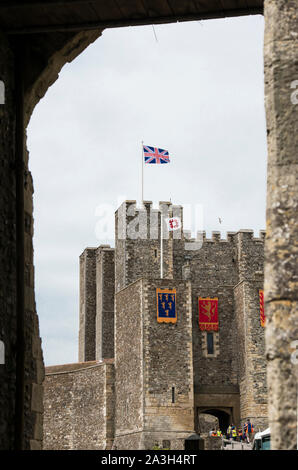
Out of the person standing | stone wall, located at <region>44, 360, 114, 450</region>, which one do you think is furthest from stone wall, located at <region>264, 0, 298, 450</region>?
stone wall, located at <region>44, 360, 114, 450</region>

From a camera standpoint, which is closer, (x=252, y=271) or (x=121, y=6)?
(x=121, y=6)

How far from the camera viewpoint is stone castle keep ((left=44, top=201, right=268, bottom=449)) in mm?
34531

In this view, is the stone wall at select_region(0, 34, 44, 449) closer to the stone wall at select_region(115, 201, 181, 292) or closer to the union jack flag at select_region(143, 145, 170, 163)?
the union jack flag at select_region(143, 145, 170, 163)

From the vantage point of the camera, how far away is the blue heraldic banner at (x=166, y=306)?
35.6 meters

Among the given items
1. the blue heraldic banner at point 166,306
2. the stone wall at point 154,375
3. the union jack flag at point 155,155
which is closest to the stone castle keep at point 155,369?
the stone wall at point 154,375

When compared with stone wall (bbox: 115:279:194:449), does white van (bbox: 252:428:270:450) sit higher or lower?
lower

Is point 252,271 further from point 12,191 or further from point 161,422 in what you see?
point 12,191

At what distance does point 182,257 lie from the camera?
151 ft

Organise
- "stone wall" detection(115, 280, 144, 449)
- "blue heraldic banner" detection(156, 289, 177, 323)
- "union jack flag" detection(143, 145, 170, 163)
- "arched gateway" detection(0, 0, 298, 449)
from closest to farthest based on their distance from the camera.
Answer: "arched gateway" detection(0, 0, 298, 449) < "stone wall" detection(115, 280, 144, 449) < "blue heraldic banner" detection(156, 289, 177, 323) < "union jack flag" detection(143, 145, 170, 163)

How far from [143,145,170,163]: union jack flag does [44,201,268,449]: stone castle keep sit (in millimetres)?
3979

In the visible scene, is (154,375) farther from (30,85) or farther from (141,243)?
(30,85)

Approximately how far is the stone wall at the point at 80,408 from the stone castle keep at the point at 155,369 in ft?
0.15

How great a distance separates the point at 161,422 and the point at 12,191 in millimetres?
27118
